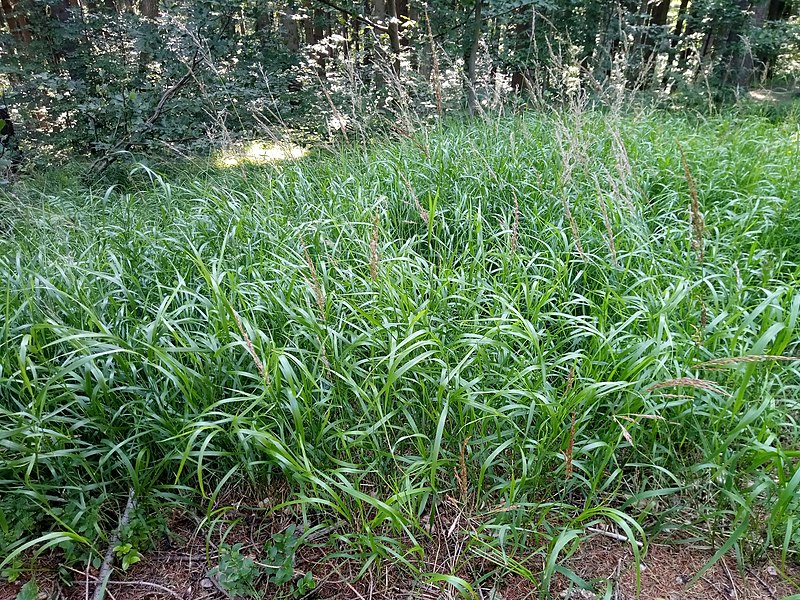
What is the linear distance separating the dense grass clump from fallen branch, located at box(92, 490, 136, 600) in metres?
0.05

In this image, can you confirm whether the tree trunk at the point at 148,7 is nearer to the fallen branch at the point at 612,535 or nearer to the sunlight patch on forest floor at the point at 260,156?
the sunlight patch on forest floor at the point at 260,156

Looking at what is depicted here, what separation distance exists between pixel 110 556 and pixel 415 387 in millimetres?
1085

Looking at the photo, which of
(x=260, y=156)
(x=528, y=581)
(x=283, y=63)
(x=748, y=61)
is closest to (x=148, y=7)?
(x=283, y=63)

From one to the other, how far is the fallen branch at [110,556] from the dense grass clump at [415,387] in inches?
1.9

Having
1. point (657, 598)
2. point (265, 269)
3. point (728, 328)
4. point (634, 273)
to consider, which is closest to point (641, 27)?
point (634, 273)

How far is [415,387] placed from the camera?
1.78 m

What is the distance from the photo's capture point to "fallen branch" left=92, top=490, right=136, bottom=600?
1.41 m

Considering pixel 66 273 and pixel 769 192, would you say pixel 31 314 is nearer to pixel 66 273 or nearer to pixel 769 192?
pixel 66 273

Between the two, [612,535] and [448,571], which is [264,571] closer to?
[448,571]

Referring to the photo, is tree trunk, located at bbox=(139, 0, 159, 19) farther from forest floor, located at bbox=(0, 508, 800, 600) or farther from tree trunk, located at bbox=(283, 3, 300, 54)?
forest floor, located at bbox=(0, 508, 800, 600)

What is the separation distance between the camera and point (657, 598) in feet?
4.52

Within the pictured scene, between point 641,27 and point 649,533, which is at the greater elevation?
point 641,27

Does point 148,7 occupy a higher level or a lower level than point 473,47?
higher

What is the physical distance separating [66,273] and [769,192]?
147 inches
